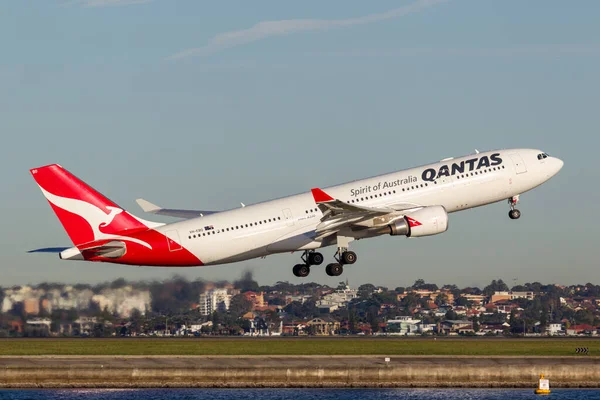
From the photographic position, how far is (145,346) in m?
96.0

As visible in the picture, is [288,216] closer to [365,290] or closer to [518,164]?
[518,164]

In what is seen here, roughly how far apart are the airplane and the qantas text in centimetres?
7

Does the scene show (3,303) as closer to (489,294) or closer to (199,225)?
(199,225)

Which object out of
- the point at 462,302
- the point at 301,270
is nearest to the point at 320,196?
the point at 301,270

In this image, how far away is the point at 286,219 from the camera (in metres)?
83.5

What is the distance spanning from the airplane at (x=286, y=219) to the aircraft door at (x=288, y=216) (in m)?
0.07

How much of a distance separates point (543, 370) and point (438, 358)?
8805 mm

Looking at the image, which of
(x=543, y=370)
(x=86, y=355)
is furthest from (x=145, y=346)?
(x=543, y=370)

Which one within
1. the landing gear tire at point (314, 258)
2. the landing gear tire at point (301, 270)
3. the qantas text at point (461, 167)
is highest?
the qantas text at point (461, 167)

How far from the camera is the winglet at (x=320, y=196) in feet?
258

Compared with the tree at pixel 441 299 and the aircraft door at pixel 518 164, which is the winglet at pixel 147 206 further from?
the tree at pixel 441 299

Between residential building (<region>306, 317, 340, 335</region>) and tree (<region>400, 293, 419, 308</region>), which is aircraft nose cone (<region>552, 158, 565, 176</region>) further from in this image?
tree (<region>400, 293, 419, 308</region>)

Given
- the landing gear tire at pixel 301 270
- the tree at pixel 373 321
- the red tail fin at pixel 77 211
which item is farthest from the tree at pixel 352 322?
the red tail fin at pixel 77 211

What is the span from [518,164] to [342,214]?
47.1 ft
